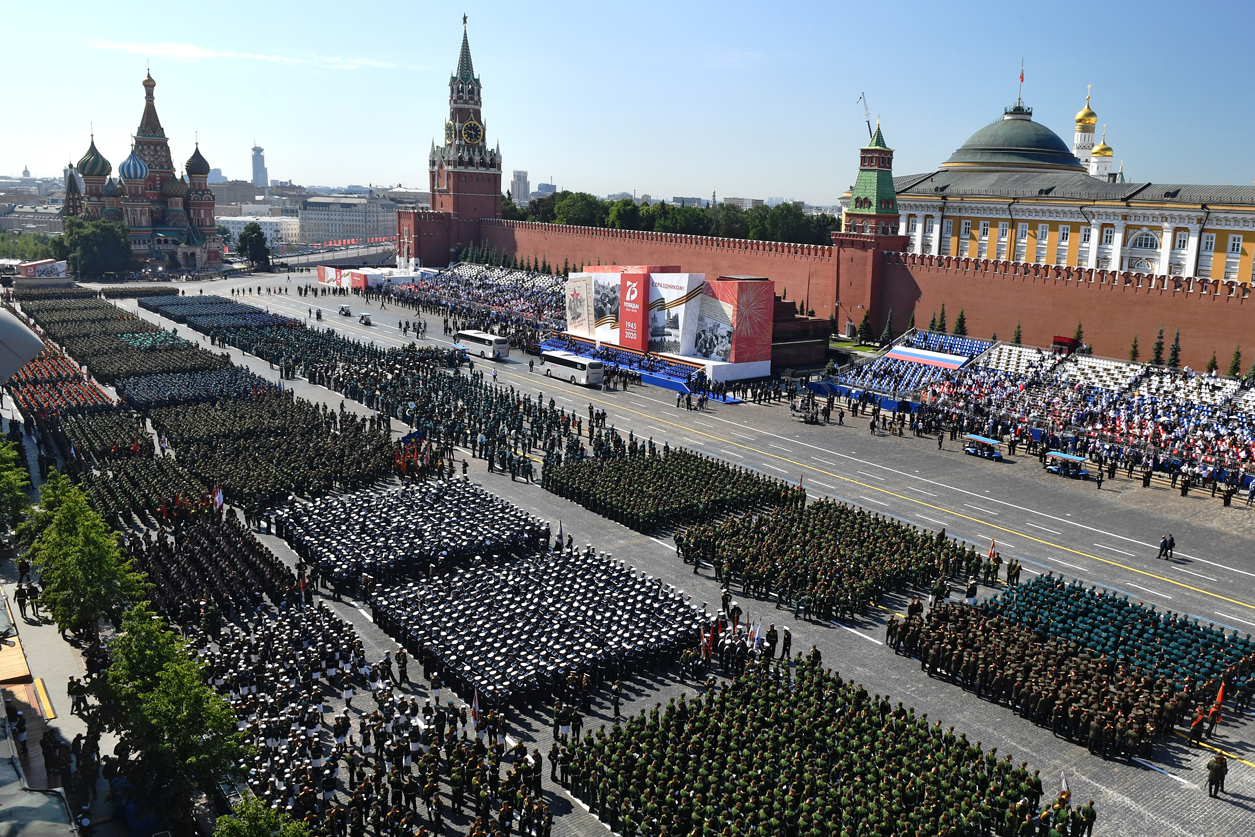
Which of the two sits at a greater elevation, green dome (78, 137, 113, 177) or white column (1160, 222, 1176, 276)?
green dome (78, 137, 113, 177)

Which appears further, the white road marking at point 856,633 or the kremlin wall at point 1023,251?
the kremlin wall at point 1023,251

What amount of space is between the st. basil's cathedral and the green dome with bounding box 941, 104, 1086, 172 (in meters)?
75.9

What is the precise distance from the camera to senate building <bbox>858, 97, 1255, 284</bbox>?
5006cm

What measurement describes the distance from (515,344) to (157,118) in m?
64.5

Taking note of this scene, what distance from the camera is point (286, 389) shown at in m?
44.4

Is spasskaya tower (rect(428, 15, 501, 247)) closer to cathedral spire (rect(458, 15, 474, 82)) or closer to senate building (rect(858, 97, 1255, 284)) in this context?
cathedral spire (rect(458, 15, 474, 82))

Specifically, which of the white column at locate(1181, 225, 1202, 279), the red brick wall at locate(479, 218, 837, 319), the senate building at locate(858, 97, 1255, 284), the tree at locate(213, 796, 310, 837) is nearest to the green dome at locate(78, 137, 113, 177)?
the red brick wall at locate(479, 218, 837, 319)

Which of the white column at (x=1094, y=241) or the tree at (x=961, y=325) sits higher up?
the white column at (x=1094, y=241)

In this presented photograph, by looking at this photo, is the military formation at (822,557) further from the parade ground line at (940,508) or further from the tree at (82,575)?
the tree at (82,575)

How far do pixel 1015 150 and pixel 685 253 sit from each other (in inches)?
994

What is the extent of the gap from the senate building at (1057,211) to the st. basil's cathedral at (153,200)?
72.8 m

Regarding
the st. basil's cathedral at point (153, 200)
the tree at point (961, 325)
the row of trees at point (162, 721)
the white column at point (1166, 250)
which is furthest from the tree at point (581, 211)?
the row of trees at point (162, 721)

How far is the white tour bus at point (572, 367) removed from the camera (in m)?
48.2

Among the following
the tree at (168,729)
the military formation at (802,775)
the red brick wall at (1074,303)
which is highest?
the red brick wall at (1074,303)
